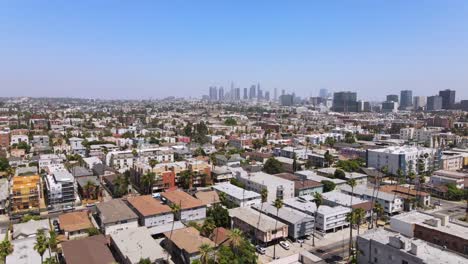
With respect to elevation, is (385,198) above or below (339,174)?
below

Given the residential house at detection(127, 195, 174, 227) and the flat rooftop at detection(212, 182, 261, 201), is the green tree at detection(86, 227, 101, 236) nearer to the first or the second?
the residential house at detection(127, 195, 174, 227)

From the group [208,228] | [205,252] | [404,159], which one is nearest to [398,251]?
[205,252]

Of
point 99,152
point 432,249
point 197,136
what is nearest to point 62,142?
point 99,152

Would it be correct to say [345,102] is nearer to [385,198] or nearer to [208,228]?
[385,198]

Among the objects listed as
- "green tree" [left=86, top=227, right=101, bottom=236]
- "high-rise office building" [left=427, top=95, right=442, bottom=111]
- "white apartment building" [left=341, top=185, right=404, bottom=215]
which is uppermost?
"high-rise office building" [left=427, top=95, right=442, bottom=111]

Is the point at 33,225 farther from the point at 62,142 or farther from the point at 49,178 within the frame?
the point at 62,142

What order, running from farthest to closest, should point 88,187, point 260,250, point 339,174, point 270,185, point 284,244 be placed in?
point 339,174 → point 270,185 → point 88,187 → point 284,244 → point 260,250

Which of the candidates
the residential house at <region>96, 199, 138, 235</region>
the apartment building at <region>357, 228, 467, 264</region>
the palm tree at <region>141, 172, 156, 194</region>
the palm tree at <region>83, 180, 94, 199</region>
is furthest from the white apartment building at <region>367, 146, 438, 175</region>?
the palm tree at <region>83, 180, 94, 199</region>
